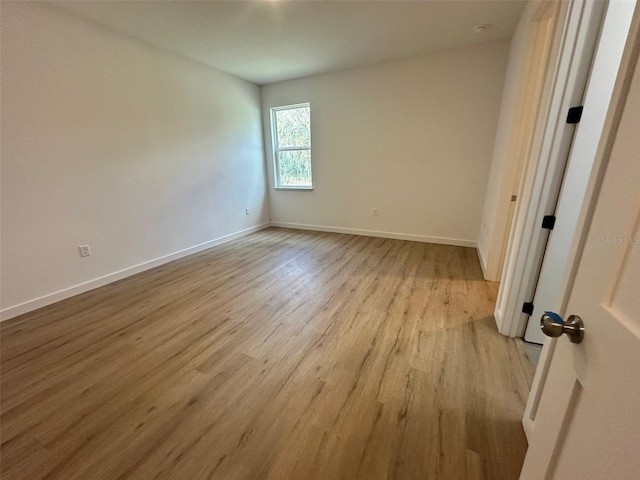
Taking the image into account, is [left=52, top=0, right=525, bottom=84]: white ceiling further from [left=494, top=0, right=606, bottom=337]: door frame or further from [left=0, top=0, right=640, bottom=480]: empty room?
[left=494, top=0, right=606, bottom=337]: door frame

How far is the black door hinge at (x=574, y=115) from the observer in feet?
4.44

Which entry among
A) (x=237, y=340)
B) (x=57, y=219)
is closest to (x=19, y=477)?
(x=237, y=340)

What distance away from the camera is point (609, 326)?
18.3 inches

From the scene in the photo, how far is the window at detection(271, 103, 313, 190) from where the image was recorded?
4.61 metres

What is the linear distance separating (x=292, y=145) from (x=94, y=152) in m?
2.91

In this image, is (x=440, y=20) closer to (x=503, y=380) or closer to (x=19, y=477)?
(x=503, y=380)

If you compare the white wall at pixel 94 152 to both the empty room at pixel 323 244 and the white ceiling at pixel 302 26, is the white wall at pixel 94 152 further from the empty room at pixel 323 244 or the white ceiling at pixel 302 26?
the white ceiling at pixel 302 26

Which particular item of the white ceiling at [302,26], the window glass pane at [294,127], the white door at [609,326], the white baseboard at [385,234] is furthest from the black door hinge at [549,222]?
the window glass pane at [294,127]

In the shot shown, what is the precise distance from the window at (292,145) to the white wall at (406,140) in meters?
0.15

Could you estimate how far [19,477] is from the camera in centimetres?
111

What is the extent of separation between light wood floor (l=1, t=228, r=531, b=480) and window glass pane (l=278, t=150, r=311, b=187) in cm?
266

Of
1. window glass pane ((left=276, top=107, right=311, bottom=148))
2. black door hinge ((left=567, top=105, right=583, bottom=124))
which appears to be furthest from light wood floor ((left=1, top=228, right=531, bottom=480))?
window glass pane ((left=276, top=107, right=311, bottom=148))

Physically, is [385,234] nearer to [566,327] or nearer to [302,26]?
[302,26]

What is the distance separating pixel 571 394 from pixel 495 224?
8.10 feet
